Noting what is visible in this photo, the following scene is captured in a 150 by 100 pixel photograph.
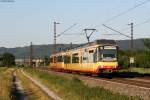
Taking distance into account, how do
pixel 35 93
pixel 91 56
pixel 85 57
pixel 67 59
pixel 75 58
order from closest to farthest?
pixel 35 93, pixel 91 56, pixel 85 57, pixel 75 58, pixel 67 59

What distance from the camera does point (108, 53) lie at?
4216 centimetres

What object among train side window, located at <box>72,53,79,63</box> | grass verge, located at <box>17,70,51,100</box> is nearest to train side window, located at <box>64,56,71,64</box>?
train side window, located at <box>72,53,79,63</box>

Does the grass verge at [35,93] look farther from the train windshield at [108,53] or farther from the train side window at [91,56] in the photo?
the train windshield at [108,53]

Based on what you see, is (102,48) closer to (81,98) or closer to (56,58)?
(81,98)

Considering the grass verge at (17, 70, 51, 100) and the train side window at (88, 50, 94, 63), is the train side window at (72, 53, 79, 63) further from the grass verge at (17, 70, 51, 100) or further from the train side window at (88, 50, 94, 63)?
the grass verge at (17, 70, 51, 100)

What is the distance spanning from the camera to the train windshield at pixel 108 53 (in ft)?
138

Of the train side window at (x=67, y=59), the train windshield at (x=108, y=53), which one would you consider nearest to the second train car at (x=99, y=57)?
the train windshield at (x=108, y=53)

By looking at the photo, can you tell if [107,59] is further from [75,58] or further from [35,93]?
[75,58]

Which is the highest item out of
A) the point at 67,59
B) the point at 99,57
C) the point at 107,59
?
the point at 67,59

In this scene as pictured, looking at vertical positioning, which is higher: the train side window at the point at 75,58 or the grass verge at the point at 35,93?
the train side window at the point at 75,58

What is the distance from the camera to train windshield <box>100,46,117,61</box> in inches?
1655

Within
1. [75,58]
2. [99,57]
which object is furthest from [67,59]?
[99,57]

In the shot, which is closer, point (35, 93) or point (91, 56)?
point (35, 93)

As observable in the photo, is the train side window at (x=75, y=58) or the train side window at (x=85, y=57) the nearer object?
the train side window at (x=85, y=57)
